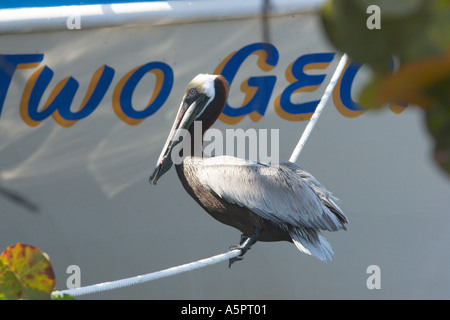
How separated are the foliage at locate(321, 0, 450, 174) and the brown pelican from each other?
280 cm

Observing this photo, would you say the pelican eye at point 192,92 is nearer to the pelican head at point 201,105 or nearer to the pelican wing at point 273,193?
the pelican head at point 201,105

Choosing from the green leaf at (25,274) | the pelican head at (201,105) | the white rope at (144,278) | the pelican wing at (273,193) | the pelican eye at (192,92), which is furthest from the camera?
the pelican eye at (192,92)

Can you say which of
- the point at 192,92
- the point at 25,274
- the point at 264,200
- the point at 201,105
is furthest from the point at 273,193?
the point at 25,274

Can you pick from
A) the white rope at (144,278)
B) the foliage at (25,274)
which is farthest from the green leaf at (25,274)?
the white rope at (144,278)

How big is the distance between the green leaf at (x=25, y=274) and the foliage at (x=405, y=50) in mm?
716

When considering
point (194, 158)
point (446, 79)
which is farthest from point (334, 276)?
point (446, 79)

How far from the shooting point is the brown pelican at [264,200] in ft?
10.2

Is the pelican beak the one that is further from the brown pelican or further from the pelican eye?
the brown pelican

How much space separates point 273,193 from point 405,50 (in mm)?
2869

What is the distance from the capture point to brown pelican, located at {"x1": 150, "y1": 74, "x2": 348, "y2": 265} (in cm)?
311

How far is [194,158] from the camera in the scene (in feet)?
10.6

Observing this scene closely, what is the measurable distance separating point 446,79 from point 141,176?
12.1 feet

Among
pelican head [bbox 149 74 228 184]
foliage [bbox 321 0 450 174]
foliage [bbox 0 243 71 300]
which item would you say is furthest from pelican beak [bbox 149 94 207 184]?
foliage [bbox 321 0 450 174]

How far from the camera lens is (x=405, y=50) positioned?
0.98 ft
